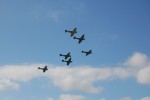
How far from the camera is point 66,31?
4857 inches

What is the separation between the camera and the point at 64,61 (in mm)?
125062

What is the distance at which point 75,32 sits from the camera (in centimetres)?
12300

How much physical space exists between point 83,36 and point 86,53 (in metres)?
6.51

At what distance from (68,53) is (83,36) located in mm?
7652

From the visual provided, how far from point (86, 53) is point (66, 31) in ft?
33.2

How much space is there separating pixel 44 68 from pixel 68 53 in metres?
9.59

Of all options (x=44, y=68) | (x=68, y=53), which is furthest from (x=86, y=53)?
(x=44, y=68)

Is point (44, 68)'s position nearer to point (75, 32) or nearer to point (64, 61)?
point (64, 61)

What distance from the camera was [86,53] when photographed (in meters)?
126

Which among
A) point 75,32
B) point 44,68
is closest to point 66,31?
point 75,32

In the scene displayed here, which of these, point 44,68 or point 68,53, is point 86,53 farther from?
point 44,68

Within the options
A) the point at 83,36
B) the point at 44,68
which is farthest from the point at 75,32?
the point at 44,68

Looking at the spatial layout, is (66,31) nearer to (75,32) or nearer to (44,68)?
(75,32)

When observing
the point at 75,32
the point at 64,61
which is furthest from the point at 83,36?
the point at 64,61
